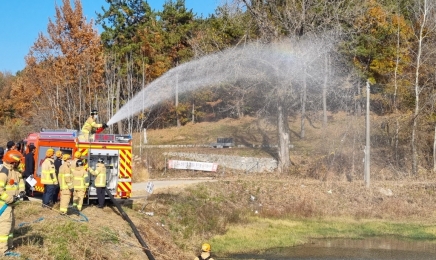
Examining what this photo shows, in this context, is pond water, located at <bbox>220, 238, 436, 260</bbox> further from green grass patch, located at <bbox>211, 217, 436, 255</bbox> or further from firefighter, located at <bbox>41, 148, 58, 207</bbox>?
firefighter, located at <bbox>41, 148, 58, 207</bbox>

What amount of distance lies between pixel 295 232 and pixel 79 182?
33.2ft

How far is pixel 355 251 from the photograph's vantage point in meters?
19.6

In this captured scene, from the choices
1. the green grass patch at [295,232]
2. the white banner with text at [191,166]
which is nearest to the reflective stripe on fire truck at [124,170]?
the green grass patch at [295,232]

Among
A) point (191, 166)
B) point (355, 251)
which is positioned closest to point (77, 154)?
point (355, 251)

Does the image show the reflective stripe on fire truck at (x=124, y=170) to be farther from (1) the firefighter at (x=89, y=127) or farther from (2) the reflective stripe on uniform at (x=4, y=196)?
(2) the reflective stripe on uniform at (x=4, y=196)

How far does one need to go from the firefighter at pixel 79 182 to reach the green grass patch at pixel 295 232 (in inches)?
212

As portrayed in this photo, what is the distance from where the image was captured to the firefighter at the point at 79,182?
1573 cm

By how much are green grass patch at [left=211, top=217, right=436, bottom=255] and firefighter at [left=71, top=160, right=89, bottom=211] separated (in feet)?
17.6

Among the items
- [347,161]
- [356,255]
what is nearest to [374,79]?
[347,161]

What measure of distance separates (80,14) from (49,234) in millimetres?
32918

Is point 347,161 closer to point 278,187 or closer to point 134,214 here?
point 278,187

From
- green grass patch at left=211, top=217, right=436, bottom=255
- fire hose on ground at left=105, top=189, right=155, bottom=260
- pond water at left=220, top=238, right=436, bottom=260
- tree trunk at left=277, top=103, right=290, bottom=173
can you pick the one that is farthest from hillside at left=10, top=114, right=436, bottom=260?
tree trunk at left=277, top=103, right=290, bottom=173

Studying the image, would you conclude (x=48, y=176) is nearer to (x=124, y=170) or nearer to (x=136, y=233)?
(x=124, y=170)

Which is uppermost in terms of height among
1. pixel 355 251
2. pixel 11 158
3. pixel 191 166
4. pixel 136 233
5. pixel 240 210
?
pixel 11 158
